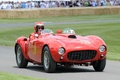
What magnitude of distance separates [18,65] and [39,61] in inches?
60.4

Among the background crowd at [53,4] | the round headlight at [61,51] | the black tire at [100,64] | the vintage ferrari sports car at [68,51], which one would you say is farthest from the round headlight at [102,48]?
the background crowd at [53,4]

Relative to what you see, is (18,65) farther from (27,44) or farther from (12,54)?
(12,54)

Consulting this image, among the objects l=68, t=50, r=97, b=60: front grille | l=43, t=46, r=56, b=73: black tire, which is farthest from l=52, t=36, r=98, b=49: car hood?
l=43, t=46, r=56, b=73: black tire

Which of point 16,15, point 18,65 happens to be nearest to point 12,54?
point 18,65

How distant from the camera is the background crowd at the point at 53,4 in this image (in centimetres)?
5666

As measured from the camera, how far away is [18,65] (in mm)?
14211

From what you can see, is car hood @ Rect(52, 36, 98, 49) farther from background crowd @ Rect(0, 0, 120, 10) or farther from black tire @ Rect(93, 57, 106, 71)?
background crowd @ Rect(0, 0, 120, 10)

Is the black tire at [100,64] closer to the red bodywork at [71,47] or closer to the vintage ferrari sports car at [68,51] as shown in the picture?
the vintage ferrari sports car at [68,51]

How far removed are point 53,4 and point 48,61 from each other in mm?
49370

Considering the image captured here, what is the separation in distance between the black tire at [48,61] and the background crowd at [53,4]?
142ft

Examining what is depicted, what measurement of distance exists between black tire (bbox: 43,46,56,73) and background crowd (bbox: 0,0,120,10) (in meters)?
43.4

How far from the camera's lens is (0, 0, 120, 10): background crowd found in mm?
56659

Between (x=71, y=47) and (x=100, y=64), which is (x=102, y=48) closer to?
(x=100, y=64)

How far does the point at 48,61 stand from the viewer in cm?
1215
